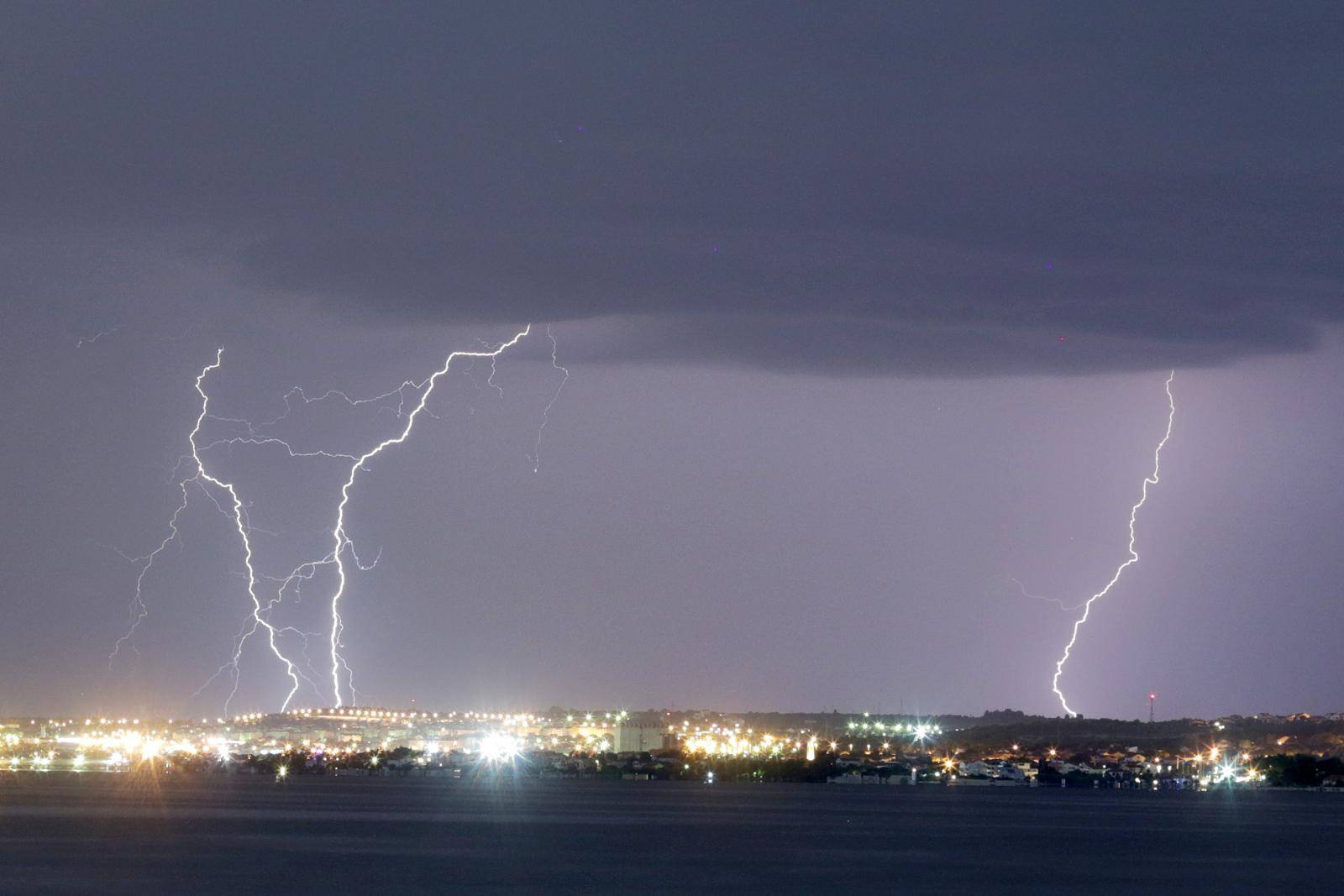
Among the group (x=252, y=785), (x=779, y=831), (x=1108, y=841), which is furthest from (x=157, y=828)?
(x=252, y=785)

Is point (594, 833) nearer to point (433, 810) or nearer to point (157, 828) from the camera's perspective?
point (157, 828)

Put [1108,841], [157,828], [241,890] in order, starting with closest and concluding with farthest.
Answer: [241,890] → [157,828] → [1108,841]

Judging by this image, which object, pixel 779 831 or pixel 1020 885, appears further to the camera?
pixel 779 831

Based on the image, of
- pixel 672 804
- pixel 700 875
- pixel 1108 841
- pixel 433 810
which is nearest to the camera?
pixel 700 875

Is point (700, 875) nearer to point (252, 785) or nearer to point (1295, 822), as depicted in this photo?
point (1295, 822)

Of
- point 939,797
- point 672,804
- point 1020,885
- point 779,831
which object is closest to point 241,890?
point 1020,885

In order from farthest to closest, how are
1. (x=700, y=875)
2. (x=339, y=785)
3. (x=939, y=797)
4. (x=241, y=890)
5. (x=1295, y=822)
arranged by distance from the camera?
(x=339, y=785)
(x=939, y=797)
(x=1295, y=822)
(x=700, y=875)
(x=241, y=890)
